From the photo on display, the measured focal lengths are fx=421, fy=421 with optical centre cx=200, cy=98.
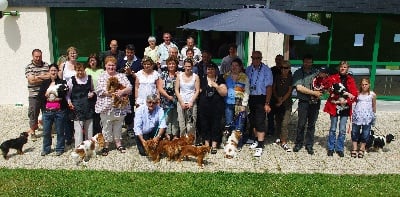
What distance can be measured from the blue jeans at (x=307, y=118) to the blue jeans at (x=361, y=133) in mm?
682

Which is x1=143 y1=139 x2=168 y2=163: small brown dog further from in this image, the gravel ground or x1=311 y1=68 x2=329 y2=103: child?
x1=311 y1=68 x2=329 y2=103: child

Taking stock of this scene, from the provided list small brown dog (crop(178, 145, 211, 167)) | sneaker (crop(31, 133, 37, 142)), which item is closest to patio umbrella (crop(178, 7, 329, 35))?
small brown dog (crop(178, 145, 211, 167))

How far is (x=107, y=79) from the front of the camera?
7016mm

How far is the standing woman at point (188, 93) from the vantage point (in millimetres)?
7191

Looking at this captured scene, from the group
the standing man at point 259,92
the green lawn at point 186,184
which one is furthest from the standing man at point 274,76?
the green lawn at point 186,184

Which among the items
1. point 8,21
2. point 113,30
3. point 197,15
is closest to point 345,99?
point 197,15

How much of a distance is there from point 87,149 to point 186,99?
184 cm

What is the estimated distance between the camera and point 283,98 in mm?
7473

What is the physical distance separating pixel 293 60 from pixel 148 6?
3893 millimetres

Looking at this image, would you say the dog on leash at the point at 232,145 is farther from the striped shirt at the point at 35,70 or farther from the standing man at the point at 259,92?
the striped shirt at the point at 35,70

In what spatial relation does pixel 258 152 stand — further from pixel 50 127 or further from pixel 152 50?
pixel 50 127

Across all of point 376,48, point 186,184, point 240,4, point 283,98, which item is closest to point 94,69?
point 186,184

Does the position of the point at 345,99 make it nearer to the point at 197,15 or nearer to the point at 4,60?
the point at 197,15

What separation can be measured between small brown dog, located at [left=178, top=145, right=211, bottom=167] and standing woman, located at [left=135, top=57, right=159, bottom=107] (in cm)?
112
